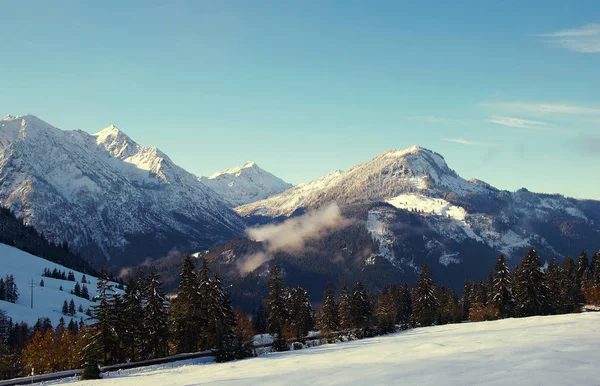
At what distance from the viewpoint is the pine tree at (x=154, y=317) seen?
66.8 m

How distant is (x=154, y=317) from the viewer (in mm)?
67438

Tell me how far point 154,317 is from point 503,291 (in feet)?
222

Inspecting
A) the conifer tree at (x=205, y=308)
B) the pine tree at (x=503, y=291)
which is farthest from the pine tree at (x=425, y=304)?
the conifer tree at (x=205, y=308)

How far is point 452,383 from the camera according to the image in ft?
75.9

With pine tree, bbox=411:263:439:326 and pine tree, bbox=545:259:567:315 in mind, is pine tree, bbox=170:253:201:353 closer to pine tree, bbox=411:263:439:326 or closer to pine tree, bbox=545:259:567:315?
pine tree, bbox=411:263:439:326

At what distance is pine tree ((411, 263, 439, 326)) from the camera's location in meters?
95.2

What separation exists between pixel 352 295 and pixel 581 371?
246 ft

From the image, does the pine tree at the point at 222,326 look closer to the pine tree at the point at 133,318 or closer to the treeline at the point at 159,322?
the treeline at the point at 159,322

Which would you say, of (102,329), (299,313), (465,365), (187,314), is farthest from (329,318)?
(465,365)

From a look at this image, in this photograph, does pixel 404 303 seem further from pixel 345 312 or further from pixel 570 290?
pixel 570 290

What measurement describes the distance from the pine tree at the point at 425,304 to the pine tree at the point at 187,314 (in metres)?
49.6

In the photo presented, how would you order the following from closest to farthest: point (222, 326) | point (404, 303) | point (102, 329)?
point (102, 329) → point (222, 326) → point (404, 303)

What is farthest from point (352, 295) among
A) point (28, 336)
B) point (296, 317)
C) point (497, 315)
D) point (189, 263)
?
point (28, 336)

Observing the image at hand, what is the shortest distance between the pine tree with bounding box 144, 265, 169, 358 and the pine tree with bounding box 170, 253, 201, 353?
96.5 inches
